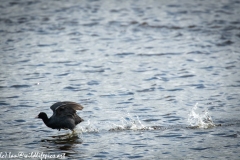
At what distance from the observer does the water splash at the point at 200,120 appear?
10234mm

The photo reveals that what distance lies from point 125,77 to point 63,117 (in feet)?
14.8

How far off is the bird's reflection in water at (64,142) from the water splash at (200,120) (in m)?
2.36

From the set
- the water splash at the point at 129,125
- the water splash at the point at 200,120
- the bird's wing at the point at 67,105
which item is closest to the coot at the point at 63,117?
the bird's wing at the point at 67,105

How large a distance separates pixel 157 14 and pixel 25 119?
42.9 feet

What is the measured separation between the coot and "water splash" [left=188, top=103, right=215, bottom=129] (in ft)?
7.50

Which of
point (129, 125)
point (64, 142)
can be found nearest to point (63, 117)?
point (64, 142)

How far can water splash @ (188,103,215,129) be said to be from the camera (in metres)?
10.2

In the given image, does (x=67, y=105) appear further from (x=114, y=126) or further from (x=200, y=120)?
(x=200, y=120)

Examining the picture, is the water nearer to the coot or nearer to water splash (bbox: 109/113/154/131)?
water splash (bbox: 109/113/154/131)

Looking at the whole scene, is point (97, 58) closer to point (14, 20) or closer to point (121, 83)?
point (121, 83)

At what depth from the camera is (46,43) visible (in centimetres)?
1872

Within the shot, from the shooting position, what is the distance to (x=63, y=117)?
10047mm

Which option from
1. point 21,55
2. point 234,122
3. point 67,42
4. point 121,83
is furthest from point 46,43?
point 234,122

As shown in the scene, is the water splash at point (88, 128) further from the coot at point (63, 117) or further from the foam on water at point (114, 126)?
the coot at point (63, 117)
